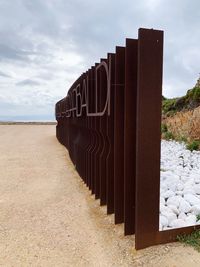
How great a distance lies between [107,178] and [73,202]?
0.83m

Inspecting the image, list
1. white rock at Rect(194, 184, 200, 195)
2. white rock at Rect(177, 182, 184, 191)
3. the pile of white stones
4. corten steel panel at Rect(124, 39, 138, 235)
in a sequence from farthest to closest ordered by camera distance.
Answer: white rock at Rect(177, 182, 184, 191), white rock at Rect(194, 184, 200, 195), the pile of white stones, corten steel panel at Rect(124, 39, 138, 235)

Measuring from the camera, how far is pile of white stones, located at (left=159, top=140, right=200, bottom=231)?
3221 millimetres

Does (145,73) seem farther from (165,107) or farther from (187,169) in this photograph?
(165,107)

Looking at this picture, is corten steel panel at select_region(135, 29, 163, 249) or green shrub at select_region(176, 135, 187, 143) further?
green shrub at select_region(176, 135, 187, 143)

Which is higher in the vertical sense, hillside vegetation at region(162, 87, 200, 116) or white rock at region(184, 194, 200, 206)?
hillside vegetation at region(162, 87, 200, 116)

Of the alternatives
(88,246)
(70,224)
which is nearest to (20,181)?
(70,224)

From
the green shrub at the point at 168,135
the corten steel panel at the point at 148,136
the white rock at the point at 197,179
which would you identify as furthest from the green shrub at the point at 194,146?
the corten steel panel at the point at 148,136

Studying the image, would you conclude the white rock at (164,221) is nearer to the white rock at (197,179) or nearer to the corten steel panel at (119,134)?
the corten steel panel at (119,134)

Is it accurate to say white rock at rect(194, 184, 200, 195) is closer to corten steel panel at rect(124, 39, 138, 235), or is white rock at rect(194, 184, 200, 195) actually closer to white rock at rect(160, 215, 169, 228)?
white rock at rect(160, 215, 169, 228)

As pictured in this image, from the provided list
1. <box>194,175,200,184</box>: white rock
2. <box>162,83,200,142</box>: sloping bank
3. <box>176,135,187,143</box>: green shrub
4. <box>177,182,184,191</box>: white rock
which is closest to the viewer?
<box>177,182,184,191</box>: white rock

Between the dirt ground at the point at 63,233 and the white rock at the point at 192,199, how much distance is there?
41.6 inches

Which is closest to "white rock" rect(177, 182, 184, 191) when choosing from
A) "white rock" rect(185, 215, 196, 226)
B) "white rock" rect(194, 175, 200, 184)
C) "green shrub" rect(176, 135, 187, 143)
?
"white rock" rect(194, 175, 200, 184)

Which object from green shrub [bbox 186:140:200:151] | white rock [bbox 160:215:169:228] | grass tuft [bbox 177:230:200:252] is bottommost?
grass tuft [bbox 177:230:200:252]

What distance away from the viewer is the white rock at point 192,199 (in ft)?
12.3
